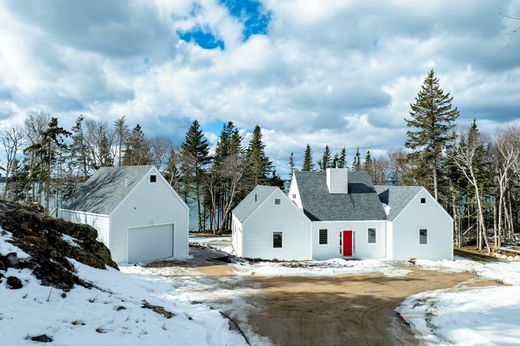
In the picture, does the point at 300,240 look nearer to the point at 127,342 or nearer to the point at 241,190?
the point at 127,342

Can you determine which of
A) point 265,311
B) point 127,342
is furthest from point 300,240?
point 127,342

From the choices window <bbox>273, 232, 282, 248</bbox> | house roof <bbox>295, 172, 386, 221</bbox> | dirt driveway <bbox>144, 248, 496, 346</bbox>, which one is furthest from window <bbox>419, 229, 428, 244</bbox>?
window <bbox>273, 232, 282, 248</bbox>

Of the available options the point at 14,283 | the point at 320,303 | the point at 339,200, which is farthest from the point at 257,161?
the point at 14,283

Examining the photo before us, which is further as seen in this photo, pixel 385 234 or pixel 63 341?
pixel 385 234

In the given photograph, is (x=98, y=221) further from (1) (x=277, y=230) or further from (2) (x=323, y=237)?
(2) (x=323, y=237)

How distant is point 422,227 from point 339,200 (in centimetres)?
603

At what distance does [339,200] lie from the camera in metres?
26.0

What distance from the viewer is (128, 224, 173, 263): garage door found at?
2038 centimetres

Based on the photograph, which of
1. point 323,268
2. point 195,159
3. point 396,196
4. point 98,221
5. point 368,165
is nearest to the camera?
point 323,268

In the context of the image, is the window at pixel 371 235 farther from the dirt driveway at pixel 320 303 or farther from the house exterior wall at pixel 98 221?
the house exterior wall at pixel 98 221

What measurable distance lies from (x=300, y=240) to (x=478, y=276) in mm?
10492

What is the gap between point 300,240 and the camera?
2381 cm

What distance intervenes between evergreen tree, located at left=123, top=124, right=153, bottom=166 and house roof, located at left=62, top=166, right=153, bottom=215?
44.4 ft

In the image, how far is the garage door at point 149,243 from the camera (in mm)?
20375
